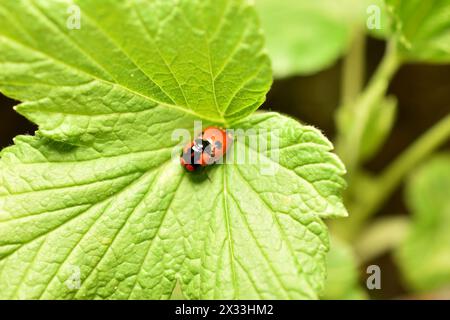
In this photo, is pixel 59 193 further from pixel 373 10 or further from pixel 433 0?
pixel 373 10

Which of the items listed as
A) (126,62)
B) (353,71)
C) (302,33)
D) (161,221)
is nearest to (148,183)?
(161,221)

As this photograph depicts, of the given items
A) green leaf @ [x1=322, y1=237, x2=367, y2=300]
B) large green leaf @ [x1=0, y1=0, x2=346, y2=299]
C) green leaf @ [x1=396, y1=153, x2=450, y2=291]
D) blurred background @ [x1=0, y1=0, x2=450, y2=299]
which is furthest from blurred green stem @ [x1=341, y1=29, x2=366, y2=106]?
large green leaf @ [x1=0, y1=0, x2=346, y2=299]

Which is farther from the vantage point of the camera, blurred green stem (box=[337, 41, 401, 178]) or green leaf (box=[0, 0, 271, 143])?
blurred green stem (box=[337, 41, 401, 178])

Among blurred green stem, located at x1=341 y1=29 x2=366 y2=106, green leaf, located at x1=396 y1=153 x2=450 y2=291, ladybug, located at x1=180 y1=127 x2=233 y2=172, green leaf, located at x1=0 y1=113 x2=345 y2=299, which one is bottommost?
green leaf, located at x1=0 y1=113 x2=345 y2=299

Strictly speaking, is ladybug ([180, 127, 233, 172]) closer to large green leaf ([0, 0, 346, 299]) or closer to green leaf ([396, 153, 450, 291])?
large green leaf ([0, 0, 346, 299])

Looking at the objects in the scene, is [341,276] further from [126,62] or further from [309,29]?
[126,62]

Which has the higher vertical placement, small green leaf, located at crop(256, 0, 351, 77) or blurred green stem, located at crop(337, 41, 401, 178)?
small green leaf, located at crop(256, 0, 351, 77)
